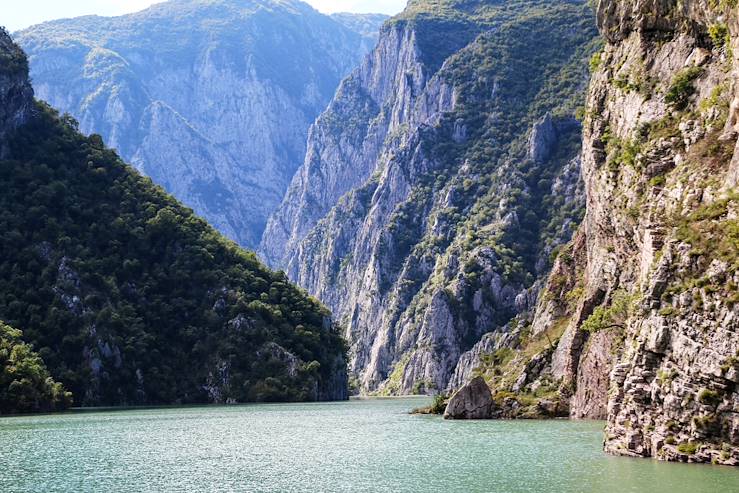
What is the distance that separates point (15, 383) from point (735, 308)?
336 feet

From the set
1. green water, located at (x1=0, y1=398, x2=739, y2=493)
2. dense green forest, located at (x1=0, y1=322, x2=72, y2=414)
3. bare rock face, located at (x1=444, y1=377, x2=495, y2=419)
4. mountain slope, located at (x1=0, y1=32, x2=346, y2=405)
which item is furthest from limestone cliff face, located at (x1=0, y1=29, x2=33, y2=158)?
bare rock face, located at (x1=444, y1=377, x2=495, y2=419)

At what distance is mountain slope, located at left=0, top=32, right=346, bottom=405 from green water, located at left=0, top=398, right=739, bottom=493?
57.0 metres

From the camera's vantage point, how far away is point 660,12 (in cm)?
9856

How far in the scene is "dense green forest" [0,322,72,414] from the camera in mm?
131500

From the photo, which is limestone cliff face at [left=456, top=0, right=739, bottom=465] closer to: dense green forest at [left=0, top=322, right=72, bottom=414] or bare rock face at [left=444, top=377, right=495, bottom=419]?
bare rock face at [left=444, top=377, right=495, bottom=419]

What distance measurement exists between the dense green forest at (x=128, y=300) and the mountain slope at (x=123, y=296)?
21cm

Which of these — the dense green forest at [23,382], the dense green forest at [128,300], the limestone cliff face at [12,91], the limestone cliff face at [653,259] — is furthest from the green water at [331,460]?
the limestone cliff face at [12,91]

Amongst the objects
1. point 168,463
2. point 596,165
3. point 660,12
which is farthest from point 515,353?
point 168,463

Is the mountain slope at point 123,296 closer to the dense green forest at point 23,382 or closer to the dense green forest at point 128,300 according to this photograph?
the dense green forest at point 128,300

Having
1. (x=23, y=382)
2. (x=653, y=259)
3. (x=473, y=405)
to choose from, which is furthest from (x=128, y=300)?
(x=653, y=259)

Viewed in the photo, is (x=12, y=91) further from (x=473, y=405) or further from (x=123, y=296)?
(x=473, y=405)

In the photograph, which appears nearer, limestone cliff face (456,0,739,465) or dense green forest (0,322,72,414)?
limestone cliff face (456,0,739,465)

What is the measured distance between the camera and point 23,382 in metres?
132

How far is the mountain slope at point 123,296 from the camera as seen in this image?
16300 centimetres
